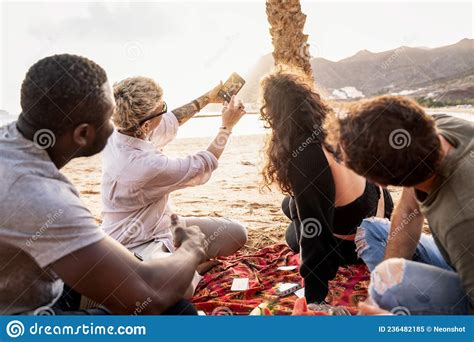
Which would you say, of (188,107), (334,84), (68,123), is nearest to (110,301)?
(68,123)

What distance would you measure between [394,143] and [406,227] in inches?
33.1

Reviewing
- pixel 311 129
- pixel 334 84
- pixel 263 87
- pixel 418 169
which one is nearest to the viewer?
pixel 418 169

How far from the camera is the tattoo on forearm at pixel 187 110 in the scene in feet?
13.9

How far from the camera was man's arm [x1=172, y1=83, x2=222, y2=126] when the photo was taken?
13.8 ft

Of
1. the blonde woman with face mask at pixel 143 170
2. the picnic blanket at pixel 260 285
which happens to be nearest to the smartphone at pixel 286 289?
the picnic blanket at pixel 260 285

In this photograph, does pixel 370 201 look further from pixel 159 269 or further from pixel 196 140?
pixel 196 140

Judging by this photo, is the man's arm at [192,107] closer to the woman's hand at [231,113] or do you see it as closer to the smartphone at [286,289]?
the woman's hand at [231,113]

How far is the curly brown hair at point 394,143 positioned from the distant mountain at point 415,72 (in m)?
29.1

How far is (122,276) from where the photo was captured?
6.85ft

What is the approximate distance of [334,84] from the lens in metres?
36.3

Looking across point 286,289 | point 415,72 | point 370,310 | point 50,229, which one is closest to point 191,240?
point 50,229

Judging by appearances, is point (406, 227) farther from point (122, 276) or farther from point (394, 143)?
point (122, 276)

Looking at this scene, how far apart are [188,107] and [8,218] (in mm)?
2462

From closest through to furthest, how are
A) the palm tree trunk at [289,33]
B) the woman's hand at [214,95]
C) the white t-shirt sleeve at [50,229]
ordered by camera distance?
the white t-shirt sleeve at [50,229], the woman's hand at [214,95], the palm tree trunk at [289,33]
